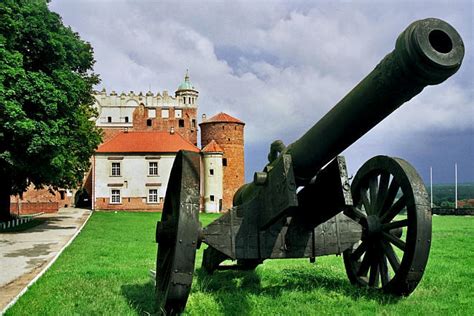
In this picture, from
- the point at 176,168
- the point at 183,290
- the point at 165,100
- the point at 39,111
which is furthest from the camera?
the point at 165,100

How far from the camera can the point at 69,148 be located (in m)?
21.7

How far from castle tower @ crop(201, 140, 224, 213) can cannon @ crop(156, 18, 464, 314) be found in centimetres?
3806

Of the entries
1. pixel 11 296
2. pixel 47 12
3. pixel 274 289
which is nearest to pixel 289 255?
pixel 274 289

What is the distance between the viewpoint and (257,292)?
21.7 feet

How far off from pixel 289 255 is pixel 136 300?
6.50 ft

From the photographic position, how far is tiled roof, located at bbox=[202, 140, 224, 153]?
45469 millimetres

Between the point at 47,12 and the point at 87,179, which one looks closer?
the point at 47,12

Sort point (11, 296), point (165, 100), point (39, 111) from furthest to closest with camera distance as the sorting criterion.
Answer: point (165, 100), point (39, 111), point (11, 296)

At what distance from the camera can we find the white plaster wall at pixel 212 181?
45.4 m

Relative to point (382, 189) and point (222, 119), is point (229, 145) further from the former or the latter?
point (382, 189)

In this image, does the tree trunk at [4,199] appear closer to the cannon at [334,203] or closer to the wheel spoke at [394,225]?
the cannon at [334,203]

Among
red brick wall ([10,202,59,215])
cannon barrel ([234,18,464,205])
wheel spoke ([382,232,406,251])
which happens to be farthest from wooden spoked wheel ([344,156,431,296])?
red brick wall ([10,202,59,215])

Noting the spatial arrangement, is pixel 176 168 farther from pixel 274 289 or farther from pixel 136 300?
pixel 274 289

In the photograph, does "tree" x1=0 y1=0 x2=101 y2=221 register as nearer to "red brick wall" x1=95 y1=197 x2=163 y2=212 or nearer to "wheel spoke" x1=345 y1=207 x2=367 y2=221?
"wheel spoke" x1=345 y1=207 x2=367 y2=221
